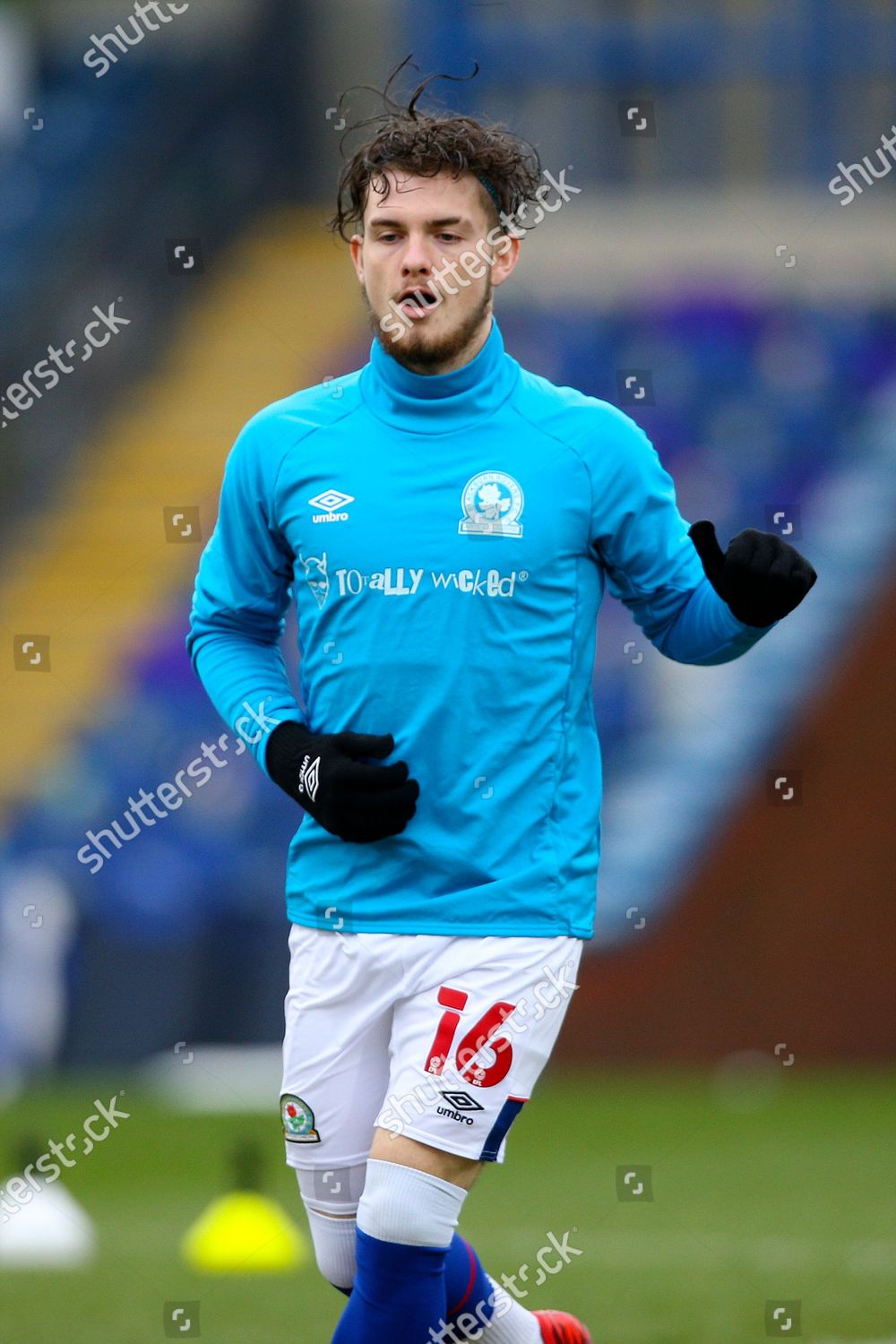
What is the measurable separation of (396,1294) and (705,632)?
1070mm

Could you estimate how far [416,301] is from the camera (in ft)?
10.5

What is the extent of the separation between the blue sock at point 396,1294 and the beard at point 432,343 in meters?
1.27

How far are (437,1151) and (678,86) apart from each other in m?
8.34

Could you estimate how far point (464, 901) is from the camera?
3098 mm

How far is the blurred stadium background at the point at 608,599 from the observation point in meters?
8.55

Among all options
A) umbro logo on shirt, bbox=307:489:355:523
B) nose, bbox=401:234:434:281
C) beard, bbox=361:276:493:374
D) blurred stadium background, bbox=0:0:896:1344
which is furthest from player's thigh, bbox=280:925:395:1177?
blurred stadium background, bbox=0:0:896:1344

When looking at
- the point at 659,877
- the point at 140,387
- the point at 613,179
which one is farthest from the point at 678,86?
the point at 659,877

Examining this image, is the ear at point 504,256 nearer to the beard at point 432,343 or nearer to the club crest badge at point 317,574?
the beard at point 432,343

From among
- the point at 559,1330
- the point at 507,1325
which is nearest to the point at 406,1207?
the point at 507,1325

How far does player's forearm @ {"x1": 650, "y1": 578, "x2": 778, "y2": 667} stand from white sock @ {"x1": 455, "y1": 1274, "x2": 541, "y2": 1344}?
1040 mm

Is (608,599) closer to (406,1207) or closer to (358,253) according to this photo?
(358,253)

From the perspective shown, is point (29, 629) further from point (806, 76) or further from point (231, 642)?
point (231, 642)

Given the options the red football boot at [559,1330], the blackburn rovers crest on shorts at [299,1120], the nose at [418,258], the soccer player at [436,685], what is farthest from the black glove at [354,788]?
the red football boot at [559,1330]

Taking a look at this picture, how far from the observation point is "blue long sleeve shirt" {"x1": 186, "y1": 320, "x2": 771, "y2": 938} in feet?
10.2
